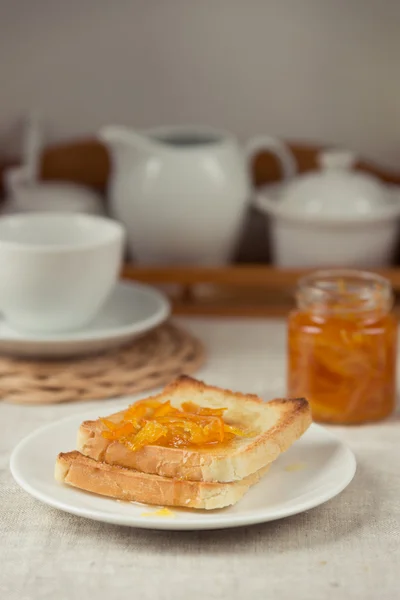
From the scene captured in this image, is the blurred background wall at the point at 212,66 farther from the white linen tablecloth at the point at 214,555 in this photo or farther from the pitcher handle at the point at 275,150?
the white linen tablecloth at the point at 214,555

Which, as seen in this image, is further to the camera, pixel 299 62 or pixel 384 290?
pixel 299 62

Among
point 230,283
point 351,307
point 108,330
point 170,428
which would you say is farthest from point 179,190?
point 170,428

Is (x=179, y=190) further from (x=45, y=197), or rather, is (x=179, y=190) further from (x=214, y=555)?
(x=214, y=555)

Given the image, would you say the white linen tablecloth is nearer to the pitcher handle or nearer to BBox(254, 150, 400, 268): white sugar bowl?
BBox(254, 150, 400, 268): white sugar bowl

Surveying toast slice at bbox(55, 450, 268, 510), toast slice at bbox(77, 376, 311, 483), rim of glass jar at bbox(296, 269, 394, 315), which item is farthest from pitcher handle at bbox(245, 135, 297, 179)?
toast slice at bbox(55, 450, 268, 510)

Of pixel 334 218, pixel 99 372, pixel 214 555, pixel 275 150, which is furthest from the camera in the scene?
pixel 275 150

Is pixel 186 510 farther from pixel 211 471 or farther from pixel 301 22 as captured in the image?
pixel 301 22

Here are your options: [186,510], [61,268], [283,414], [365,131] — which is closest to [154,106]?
[365,131]
